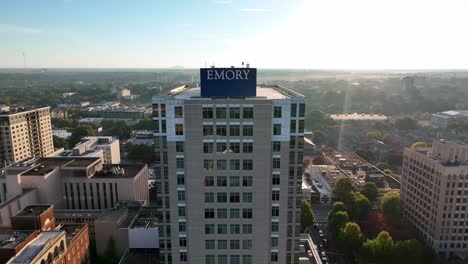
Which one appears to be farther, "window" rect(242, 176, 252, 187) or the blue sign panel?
the blue sign panel

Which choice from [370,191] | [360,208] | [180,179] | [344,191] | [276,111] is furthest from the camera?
[370,191]

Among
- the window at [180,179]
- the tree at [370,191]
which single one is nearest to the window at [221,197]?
the window at [180,179]

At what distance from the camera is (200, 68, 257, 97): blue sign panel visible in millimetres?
39219

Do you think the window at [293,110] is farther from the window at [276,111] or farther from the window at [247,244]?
the window at [247,244]

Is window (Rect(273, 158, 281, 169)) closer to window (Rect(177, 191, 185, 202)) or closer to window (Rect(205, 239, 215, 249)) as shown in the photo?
window (Rect(177, 191, 185, 202))

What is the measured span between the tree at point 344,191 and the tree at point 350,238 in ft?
66.7

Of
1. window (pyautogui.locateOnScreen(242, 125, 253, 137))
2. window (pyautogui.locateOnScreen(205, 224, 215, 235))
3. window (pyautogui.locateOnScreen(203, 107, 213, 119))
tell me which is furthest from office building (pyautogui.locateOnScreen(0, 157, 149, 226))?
window (pyautogui.locateOnScreen(242, 125, 253, 137))

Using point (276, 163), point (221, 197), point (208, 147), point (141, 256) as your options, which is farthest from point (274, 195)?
point (141, 256)

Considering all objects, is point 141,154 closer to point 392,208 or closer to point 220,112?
point 392,208

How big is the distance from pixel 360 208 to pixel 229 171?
66.7 meters

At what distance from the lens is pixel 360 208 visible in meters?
91.4

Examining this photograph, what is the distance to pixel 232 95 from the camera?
39500 mm

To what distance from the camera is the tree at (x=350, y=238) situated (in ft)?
248

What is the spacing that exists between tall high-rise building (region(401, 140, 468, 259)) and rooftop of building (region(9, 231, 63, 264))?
81.6 meters
